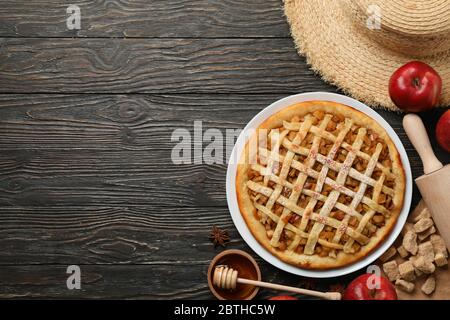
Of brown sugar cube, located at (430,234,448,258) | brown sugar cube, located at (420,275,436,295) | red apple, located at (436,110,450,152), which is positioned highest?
red apple, located at (436,110,450,152)

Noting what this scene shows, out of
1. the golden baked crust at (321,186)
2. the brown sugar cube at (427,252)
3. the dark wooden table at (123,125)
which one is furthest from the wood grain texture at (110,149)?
the brown sugar cube at (427,252)

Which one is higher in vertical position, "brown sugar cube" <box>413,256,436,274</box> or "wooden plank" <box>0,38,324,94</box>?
"wooden plank" <box>0,38,324,94</box>

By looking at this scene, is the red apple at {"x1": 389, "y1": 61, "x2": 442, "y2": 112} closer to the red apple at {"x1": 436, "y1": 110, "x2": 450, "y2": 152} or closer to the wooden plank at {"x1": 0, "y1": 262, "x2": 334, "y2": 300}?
the red apple at {"x1": 436, "y1": 110, "x2": 450, "y2": 152}

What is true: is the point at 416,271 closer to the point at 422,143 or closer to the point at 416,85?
the point at 422,143

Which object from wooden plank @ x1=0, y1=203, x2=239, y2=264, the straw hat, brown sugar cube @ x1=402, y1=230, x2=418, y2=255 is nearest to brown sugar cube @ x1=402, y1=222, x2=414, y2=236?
brown sugar cube @ x1=402, y1=230, x2=418, y2=255

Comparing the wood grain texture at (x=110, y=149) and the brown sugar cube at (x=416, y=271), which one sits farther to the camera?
the wood grain texture at (x=110, y=149)

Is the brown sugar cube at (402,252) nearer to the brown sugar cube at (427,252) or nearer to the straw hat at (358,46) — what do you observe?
the brown sugar cube at (427,252)
